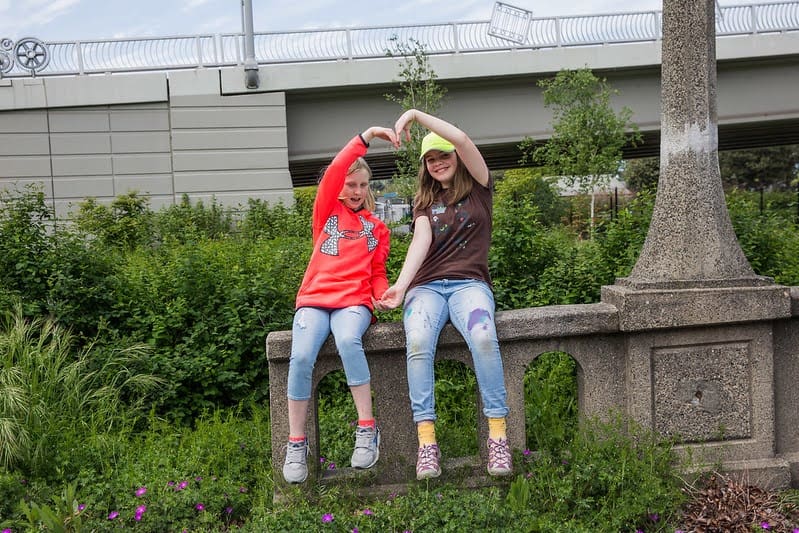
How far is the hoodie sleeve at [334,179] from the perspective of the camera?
3.29 m

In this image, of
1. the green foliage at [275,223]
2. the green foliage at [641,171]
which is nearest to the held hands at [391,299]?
the green foliage at [275,223]

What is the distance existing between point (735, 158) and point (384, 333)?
44.9 metres

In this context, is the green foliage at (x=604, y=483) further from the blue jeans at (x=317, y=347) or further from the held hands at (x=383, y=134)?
the held hands at (x=383, y=134)

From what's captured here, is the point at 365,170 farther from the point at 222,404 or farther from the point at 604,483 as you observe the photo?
the point at 222,404

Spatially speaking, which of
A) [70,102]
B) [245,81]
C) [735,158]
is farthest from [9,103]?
[735,158]

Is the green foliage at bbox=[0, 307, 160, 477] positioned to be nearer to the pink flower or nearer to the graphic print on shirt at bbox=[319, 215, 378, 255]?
the pink flower

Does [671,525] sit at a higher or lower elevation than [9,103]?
lower

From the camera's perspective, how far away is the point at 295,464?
311 cm

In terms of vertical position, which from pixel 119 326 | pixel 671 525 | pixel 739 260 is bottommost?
pixel 671 525

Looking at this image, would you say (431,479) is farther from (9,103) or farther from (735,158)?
(735,158)

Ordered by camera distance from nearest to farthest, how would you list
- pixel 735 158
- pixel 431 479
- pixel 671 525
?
pixel 671 525 < pixel 431 479 < pixel 735 158

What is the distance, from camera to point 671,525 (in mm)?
3113

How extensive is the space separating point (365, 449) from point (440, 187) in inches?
55.1

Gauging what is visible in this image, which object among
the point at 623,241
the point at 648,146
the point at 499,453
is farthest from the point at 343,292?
the point at 648,146
